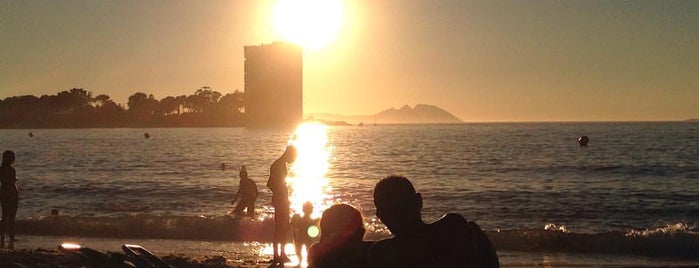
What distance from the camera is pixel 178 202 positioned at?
28.8 metres

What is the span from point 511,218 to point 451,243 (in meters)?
21.0

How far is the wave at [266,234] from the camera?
52.0 feet

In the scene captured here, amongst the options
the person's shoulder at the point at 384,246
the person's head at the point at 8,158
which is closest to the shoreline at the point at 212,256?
the person's head at the point at 8,158

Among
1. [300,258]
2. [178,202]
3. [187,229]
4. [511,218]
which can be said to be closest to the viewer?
[300,258]

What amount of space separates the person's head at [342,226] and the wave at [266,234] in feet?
40.9

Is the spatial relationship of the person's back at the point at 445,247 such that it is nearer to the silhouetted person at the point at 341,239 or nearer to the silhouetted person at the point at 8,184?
the silhouetted person at the point at 341,239

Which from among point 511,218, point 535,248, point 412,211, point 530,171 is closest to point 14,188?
point 535,248

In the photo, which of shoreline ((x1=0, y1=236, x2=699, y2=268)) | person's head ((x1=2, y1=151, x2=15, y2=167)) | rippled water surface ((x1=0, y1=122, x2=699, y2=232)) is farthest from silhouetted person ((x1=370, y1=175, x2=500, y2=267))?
rippled water surface ((x1=0, y1=122, x2=699, y2=232))

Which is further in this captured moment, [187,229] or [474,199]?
[474,199]

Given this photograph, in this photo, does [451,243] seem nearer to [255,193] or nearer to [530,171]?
[255,193]

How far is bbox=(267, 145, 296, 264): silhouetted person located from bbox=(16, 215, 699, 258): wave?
5.20 metres

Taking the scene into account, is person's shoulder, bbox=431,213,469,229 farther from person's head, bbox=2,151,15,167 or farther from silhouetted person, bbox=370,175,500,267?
person's head, bbox=2,151,15,167

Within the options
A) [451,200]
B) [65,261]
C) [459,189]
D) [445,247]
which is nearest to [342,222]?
[445,247]

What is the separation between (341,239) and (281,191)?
7.70 meters
